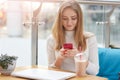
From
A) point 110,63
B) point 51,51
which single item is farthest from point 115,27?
point 51,51

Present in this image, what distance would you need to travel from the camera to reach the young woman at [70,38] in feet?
5.50

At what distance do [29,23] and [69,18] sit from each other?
44 cm

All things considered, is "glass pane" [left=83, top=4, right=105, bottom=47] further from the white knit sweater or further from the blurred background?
the white knit sweater

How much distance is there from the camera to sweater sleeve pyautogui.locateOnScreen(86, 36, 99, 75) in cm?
165

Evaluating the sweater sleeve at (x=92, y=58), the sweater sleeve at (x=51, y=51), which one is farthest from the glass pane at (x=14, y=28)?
the sweater sleeve at (x=92, y=58)

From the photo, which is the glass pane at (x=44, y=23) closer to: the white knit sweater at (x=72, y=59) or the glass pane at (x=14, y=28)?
the glass pane at (x=14, y=28)

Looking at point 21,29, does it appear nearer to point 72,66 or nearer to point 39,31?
point 39,31

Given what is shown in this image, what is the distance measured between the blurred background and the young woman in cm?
29

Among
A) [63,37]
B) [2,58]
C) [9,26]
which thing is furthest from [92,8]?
[2,58]

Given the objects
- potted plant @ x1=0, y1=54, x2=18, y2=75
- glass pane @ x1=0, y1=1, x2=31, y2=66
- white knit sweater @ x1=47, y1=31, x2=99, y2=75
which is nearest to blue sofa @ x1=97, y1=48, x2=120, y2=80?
white knit sweater @ x1=47, y1=31, x2=99, y2=75

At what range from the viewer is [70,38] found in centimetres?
177

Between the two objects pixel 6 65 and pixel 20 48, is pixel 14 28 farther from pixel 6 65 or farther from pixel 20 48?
pixel 6 65

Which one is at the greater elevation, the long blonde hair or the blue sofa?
the long blonde hair

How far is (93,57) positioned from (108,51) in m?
0.31
